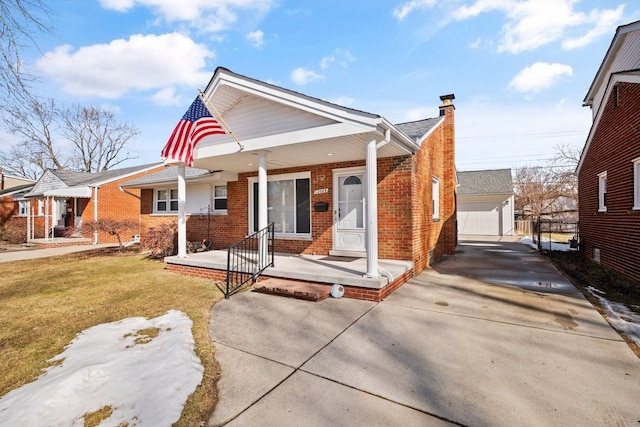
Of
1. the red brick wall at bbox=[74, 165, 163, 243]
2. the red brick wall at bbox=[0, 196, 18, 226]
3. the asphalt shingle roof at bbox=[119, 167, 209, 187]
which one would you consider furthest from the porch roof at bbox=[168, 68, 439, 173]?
the red brick wall at bbox=[0, 196, 18, 226]

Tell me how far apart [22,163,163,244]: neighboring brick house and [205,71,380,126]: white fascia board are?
13.5m

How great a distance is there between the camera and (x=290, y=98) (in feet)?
19.8

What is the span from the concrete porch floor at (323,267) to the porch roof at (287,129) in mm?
2575

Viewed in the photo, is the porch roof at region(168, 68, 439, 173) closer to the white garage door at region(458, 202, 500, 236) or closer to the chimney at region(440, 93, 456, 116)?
the chimney at region(440, 93, 456, 116)

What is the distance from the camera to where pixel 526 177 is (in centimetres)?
3441

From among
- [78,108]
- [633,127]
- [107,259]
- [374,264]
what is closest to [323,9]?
[374,264]

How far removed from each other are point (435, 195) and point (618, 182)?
431 centimetres

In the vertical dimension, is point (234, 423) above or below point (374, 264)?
below

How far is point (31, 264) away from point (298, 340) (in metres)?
11.9

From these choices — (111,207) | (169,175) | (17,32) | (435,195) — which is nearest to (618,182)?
(435,195)

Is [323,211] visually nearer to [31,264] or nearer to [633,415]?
[633,415]

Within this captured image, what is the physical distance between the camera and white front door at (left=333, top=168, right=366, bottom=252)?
789 centimetres

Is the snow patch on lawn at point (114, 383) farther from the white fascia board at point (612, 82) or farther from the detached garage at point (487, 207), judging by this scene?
the detached garage at point (487, 207)

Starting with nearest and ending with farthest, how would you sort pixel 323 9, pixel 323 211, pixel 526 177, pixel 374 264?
pixel 374 264, pixel 323 9, pixel 323 211, pixel 526 177
